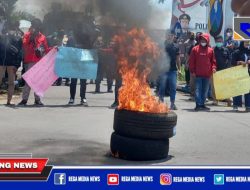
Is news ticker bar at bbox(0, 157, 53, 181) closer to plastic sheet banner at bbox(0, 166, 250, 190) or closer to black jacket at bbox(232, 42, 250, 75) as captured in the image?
plastic sheet banner at bbox(0, 166, 250, 190)

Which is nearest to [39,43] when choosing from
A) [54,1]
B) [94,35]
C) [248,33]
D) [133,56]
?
[94,35]

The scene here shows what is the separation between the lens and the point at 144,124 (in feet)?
18.8

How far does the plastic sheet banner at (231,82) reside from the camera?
37.6 ft

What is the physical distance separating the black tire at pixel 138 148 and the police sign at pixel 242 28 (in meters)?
2.03

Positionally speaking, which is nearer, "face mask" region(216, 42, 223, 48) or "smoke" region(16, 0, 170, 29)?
"smoke" region(16, 0, 170, 29)

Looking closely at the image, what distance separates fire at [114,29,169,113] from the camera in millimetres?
5984

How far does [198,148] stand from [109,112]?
3.64 meters

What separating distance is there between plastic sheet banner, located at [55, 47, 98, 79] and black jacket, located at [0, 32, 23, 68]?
31.2 inches

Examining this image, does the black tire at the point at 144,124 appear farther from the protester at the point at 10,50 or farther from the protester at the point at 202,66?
the protester at the point at 202,66

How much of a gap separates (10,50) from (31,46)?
43 cm

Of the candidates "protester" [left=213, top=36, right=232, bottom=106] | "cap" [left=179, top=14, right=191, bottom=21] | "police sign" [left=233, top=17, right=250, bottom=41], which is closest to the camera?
"police sign" [left=233, top=17, right=250, bottom=41]

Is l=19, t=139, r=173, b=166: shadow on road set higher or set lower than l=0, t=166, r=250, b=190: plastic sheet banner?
lower

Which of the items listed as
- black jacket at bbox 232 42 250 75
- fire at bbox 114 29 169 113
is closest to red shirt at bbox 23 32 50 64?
fire at bbox 114 29 169 113

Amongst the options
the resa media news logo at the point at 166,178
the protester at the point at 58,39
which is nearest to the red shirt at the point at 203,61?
the protester at the point at 58,39
